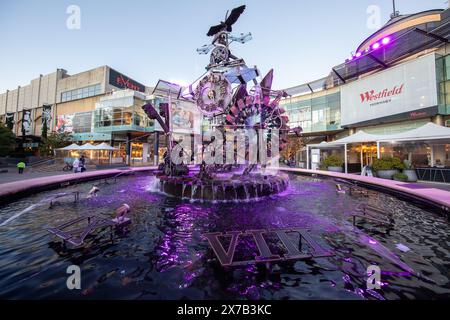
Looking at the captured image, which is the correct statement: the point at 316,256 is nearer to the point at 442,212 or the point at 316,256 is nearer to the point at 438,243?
the point at 438,243

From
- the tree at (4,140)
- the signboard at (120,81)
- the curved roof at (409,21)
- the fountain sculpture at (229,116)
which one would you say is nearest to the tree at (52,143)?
the tree at (4,140)

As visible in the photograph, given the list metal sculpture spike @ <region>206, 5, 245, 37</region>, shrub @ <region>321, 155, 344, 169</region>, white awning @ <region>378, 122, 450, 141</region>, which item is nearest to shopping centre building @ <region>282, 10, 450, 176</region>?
shrub @ <region>321, 155, 344, 169</region>

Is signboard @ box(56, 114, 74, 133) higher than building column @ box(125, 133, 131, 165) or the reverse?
higher

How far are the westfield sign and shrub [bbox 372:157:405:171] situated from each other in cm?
1188

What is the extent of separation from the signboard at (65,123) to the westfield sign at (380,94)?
6174 cm

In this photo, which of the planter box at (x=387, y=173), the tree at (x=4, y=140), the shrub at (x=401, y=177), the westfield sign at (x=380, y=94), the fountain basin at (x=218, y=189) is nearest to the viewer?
the fountain basin at (x=218, y=189)

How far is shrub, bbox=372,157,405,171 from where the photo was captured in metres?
15.6

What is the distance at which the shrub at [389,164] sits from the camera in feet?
51.3

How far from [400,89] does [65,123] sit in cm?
6677

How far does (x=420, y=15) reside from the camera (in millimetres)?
25203

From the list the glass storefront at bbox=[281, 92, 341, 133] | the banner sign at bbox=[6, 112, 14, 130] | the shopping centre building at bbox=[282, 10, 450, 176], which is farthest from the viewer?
the banner sign at bbox=[6, 112, 14, 130]

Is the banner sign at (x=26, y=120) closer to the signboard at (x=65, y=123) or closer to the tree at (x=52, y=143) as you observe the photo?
the signboard at (x=65, y=123)

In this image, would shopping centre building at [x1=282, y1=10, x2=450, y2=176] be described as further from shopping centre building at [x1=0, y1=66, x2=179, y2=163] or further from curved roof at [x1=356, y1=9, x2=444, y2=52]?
shopping centre building at [x1=0, y1=66, x2=179, y2=163]
